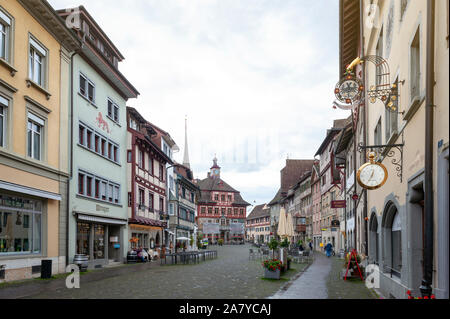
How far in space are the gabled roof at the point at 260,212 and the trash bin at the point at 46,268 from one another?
104383 mm

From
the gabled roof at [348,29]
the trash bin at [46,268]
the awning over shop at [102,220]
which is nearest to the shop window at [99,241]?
the awning over shop at [102,220]

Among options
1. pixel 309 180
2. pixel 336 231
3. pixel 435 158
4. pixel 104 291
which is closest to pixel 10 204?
pixel 104 291

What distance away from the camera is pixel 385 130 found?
14.3 m

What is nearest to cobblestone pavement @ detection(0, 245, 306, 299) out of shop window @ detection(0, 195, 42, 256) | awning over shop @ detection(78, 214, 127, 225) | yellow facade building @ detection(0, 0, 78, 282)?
shop window @ detection(0, 195, 42, 256)

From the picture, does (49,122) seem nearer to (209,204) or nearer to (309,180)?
(309,180)

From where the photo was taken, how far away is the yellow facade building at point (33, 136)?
714 inches

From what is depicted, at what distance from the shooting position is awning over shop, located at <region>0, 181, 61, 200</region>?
17.6 m

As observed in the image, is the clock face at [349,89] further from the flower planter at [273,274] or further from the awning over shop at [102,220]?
the awning over shop at [102,220]

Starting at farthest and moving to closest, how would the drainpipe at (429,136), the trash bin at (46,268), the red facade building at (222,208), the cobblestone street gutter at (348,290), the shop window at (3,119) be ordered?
the red facade building at (222,208)
the trash bin at (46,268)
the shop window at (3,119)
the cobblestone street gutter at (348,290)
the drainpipe at (429,136)

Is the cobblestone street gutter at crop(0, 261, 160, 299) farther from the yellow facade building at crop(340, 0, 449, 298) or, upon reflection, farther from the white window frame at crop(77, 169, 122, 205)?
the yellow facade building at crop(340, 0, 449, 298)

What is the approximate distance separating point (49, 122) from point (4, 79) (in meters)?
3.91

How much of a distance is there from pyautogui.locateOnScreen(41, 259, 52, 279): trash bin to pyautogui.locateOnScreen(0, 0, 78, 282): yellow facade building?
49 centimetres

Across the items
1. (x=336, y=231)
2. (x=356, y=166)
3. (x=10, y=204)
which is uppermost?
(x=356, y=166)

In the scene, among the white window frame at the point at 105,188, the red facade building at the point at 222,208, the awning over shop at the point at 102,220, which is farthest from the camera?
the red facade building at the point at 222,208
